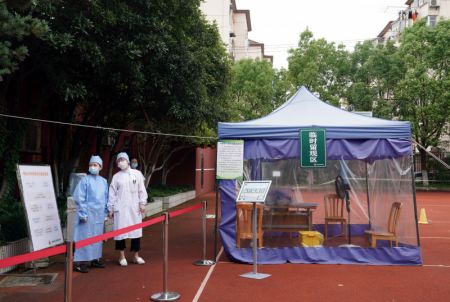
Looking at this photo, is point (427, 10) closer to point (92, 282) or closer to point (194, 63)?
point (194, 63)

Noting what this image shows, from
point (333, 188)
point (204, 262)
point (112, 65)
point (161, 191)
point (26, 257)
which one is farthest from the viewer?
point (161, 191)

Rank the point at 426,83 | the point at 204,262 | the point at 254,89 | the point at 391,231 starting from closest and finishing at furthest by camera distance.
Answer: the point at 204,262 → the point at 391,231 → the point at 426,83 → the point at 254,89

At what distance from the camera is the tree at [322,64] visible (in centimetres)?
3222

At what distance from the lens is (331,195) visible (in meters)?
10.7

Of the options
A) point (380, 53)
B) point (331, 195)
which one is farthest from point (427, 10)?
point (331, 195)

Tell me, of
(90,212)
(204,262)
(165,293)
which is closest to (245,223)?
(204,262)

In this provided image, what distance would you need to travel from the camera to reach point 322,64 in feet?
106

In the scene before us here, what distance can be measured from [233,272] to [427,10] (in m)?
41.1

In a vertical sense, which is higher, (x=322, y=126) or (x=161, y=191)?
(x=322, y=126)

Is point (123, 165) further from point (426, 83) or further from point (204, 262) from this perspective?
point (426, 83)

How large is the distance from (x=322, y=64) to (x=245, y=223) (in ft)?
84.2

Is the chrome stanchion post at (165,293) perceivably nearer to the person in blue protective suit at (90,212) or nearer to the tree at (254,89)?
the person in blue protective suit at (90,212)

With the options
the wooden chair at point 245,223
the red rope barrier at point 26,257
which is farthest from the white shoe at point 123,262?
the red rope barrier at point 26,257

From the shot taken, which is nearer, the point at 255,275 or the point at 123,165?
the point at 255,275
